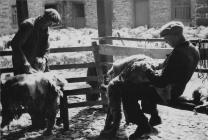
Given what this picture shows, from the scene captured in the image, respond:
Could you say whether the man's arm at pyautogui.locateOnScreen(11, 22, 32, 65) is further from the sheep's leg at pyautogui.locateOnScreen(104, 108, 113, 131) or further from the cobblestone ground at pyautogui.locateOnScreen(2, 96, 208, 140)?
the sheep's leg at pyautogui.locateOnScreen(104, 108, 113, 131)

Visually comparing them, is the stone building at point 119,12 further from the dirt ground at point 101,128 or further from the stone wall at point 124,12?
the dirt ground at point 101,128

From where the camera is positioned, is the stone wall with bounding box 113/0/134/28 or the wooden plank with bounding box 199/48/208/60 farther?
the stone wall with bounding box 113/0/134/28

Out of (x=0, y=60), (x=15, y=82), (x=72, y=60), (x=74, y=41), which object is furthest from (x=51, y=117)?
(x=74, y=41)

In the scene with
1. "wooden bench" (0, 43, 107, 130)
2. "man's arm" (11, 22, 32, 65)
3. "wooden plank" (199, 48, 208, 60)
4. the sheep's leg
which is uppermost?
"man's arm" (11, 22, 32, 65)

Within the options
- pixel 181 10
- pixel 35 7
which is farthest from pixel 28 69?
pixel 35 7

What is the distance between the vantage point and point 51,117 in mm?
5711

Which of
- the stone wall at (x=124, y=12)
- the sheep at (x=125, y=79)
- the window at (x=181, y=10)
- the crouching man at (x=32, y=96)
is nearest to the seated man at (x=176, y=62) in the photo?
the sheep at (x=125, y=79)

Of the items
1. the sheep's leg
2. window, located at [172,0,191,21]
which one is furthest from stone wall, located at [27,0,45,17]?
the sheep's leg

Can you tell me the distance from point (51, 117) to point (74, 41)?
39.0ft

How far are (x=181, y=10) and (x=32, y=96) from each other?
1736 centimetres

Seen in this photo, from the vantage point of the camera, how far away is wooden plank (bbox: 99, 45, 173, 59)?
5967 millimetres

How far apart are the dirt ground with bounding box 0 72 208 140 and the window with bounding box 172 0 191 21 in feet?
49.0

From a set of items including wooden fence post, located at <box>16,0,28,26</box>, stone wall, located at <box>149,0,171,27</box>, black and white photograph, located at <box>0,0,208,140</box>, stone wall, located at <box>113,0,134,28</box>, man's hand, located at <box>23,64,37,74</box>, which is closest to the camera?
black and white photograph, located at <box>0,0,208,140</box>

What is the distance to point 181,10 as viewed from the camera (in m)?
21.2
